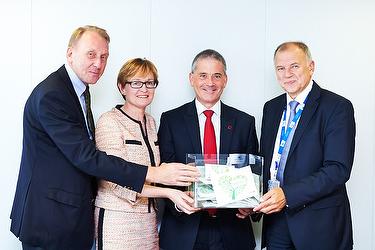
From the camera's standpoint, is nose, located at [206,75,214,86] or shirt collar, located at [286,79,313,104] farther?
nose, located at [206,75,214,86]

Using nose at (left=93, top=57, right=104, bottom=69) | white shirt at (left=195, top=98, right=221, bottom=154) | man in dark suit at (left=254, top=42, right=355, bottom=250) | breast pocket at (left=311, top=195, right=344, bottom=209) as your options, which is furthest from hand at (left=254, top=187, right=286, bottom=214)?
nose at (left=93, top=57, right=104, bottom=69)

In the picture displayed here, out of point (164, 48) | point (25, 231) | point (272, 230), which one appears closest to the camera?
point (25, 231)

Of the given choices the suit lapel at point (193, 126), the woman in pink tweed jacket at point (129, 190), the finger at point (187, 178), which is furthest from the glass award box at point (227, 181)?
the suit lapel at point (193, 126)

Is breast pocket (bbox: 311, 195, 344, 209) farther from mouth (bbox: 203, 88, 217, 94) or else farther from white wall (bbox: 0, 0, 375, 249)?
white wall (bbox: 0, 0, 375, 249)

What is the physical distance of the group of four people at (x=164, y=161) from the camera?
6.79ft

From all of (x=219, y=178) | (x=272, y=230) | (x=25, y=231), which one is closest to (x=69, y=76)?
(x=25, y=231)

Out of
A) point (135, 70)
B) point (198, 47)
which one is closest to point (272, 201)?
point (135, 70)

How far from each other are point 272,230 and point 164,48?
1.46m

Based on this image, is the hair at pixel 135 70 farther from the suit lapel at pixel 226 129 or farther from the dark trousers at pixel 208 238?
the dark trousers at pixel 208 238

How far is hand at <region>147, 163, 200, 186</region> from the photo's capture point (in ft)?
7.17

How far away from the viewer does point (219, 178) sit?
2148 mm

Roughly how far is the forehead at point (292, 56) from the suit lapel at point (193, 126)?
24.5 inches

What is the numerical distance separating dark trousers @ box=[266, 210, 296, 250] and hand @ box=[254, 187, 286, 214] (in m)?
0.22

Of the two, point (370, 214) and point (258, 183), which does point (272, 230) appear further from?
point (370, 214)
